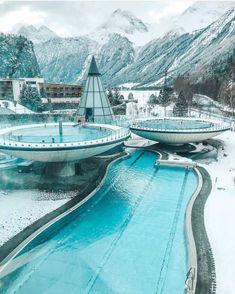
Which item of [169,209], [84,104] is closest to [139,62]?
[84,104]

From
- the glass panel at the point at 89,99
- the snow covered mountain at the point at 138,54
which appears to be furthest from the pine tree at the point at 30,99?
the snow covered mountain at the point at 138,54

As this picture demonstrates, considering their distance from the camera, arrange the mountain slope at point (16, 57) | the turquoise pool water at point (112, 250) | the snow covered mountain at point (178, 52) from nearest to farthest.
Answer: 1. the turquoise pool water at point (112, 250)
2. the mountain slope at point (16, 57)
3. the snow covered mountain at point (178, 52)

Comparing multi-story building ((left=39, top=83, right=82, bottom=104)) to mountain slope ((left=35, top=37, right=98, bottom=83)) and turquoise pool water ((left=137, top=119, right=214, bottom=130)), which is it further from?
mountain slope ((left=35, top=37, right=98, bottom=83))

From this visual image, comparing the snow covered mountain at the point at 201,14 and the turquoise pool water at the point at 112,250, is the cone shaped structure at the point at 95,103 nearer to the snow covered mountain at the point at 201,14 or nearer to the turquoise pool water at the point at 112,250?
the turquoise pool water at the point at 112,250

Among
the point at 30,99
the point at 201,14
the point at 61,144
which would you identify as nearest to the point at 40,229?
the point at 61,144

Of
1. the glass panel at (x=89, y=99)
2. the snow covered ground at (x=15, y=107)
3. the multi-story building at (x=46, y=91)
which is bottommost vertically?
the snow covered ground at (x=15, y=107)

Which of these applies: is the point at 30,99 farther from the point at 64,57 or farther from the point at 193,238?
the point at 64,57
